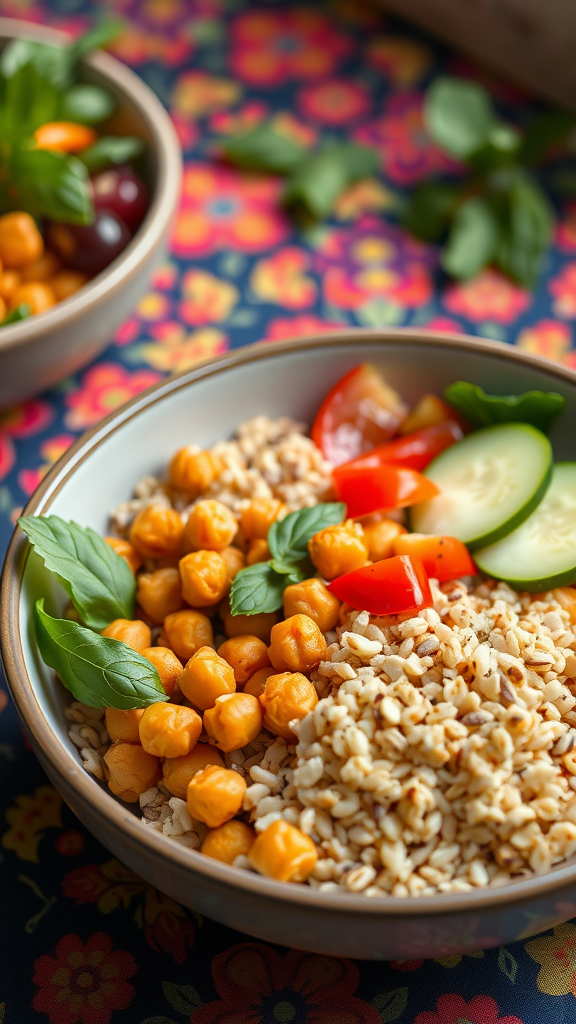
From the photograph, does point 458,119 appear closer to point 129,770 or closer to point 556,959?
point 129,770

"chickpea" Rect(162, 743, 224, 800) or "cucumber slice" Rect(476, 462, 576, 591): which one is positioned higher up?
"cucumber slice" Rect(476, 462, 576, 591)

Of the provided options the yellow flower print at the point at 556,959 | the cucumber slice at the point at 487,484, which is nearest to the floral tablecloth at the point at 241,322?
the yellow flower print at the point at 556,959

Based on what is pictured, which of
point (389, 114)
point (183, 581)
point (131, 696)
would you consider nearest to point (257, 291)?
point (389, 114)

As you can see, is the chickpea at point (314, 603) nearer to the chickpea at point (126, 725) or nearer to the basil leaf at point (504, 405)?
the chickpea at point (126, 725)

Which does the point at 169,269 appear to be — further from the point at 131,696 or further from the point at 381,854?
the point at 381,854

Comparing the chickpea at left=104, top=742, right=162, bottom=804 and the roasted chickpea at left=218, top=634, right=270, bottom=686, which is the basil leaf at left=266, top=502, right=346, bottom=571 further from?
the chickpea at left=104, top=742, right=162, bottom=804

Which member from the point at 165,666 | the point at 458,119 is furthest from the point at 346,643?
the point at 458,119

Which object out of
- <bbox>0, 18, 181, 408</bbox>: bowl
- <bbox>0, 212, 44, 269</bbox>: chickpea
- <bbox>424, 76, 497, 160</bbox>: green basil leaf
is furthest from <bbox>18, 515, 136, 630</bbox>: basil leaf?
<bbox>424, 76, 497, 160</bbox>: green basil leaf
